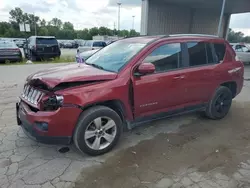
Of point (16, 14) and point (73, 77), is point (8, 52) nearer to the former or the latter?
point (73, 77)

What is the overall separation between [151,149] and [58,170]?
1457 millimetres

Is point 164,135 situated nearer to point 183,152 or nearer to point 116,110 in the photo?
point 183,152

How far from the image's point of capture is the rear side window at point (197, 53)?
3908mm

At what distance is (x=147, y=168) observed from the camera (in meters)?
2.86

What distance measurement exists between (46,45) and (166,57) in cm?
1253

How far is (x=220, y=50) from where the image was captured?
4.43 meters

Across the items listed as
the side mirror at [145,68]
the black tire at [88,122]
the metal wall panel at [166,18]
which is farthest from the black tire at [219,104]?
the metal wall panel at [166,18]

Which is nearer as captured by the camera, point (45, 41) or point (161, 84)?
point (161, 84)

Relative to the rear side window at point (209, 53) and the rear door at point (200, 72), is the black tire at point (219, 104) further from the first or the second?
the rear side window at point (209, 53)

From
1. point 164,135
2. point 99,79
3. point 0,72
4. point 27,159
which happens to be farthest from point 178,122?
point 0,72

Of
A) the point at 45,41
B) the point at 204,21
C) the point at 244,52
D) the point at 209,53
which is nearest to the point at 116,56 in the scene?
the point at 209,53

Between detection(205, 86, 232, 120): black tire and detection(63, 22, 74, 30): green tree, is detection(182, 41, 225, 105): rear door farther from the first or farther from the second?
detection(63, 22, 74, 30): green tree

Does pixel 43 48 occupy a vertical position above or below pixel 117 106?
above

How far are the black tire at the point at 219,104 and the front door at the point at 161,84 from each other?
0.98m
